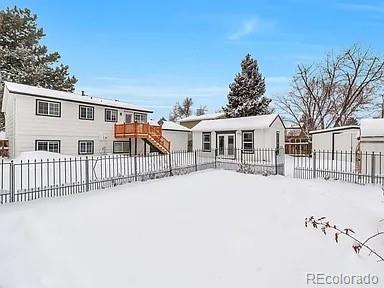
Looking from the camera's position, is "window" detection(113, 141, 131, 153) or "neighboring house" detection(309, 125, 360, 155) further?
"window" detection(113, 141, 131, 153)

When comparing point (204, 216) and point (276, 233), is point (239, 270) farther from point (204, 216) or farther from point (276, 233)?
point (204, 216)

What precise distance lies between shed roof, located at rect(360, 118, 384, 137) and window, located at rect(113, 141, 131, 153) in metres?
17.2

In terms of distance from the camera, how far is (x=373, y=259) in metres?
5.32

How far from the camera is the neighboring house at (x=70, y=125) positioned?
19219mm

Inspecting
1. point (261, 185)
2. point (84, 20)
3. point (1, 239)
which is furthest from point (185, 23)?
point (1, 239)

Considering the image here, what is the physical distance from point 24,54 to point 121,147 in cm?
1331

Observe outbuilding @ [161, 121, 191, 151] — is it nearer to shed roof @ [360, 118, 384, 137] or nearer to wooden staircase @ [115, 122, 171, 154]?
wooden staircase @ [115, 122, 171, 154]

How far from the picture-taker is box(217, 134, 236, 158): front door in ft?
81.1

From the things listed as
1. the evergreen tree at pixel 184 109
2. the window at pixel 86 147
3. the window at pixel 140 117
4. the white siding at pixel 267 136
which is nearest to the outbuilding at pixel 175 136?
the window at pixel 140 117

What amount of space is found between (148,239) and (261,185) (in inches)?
197

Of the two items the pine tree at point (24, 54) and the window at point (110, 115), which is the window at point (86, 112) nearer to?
the window at point (110, 115)

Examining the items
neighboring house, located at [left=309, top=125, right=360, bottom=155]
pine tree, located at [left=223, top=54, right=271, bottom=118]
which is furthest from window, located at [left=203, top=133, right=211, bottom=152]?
neighboring house, located at [left=309, top=125, right=360, bottom=155]

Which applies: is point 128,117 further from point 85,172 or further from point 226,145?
point 85,172

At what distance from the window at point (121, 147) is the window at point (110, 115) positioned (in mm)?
1847
